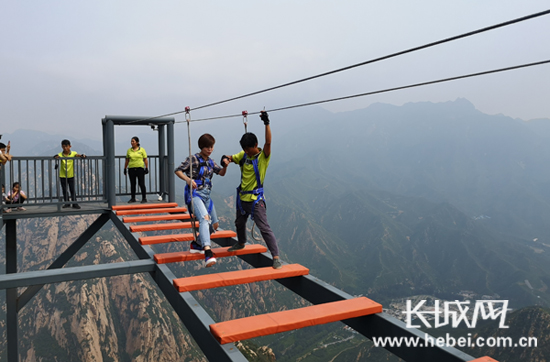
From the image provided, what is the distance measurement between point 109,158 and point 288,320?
807 centimetres

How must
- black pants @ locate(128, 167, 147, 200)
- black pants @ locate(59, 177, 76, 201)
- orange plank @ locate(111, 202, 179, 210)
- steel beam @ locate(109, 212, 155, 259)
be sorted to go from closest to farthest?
steel beam @ locate(109, 212, 155, 259) → orange plank @ locate(111, 202, 179, 210) → black pants @ locate(59, 177, 76, 201) → black pants @ locate(128, 167, 147, 200)

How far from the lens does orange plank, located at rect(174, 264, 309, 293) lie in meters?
4.91

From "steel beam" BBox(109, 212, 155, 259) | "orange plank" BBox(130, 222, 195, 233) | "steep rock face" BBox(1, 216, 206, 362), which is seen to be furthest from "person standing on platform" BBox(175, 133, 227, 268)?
"steep rock face" BBox(1, 216, 206, 362)

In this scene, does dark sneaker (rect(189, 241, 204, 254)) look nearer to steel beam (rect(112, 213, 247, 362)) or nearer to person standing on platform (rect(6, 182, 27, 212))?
steel beam (rect(112, 213, 247, 362))

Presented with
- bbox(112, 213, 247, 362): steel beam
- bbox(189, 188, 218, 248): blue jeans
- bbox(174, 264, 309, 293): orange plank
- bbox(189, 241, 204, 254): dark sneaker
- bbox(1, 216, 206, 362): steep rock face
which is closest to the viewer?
bbox(112, 213, 247, 362): steel beam

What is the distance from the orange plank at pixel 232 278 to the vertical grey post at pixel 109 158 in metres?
6.33

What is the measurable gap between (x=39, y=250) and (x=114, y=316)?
47566 mm

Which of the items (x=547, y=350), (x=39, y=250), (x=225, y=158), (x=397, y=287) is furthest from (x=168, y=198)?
(x=397, y=287)

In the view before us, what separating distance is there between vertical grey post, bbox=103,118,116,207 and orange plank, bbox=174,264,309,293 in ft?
20.8

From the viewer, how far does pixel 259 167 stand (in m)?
5.23

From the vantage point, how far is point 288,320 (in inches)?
157

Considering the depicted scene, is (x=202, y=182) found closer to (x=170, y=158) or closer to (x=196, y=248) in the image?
(x=196, y=248)

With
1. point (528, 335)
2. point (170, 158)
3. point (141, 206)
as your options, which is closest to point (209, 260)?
point (141, 206)

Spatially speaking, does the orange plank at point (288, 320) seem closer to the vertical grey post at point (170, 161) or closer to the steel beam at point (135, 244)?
the steel beam at point (135, 244)
